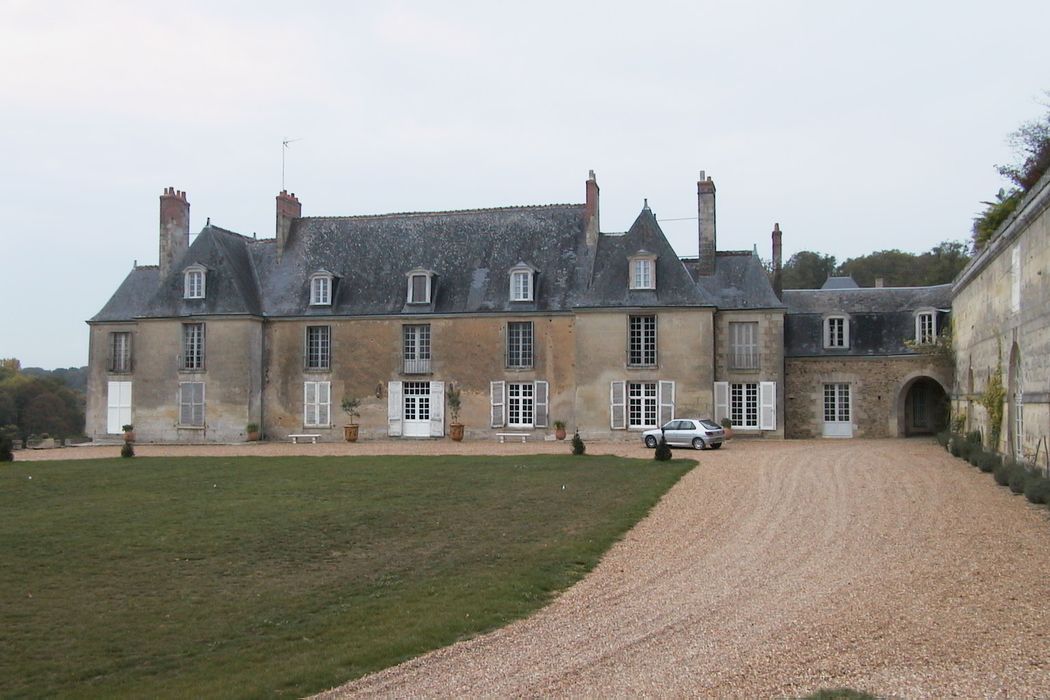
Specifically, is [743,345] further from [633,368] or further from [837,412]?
[837,412]

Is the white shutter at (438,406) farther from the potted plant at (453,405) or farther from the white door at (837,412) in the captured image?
the white door at (837,412)

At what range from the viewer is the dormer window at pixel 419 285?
2830 centimetres

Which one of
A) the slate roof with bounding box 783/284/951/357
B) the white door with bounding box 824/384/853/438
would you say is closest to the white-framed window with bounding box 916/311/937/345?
the slate roof with bounding box 783/284/951/357

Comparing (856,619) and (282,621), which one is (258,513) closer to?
(282,621)

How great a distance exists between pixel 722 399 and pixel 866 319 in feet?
17.9

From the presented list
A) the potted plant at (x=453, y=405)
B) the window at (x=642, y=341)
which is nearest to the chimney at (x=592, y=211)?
the window at (x=642, y=341)

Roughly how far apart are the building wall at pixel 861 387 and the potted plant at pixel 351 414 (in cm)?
1248

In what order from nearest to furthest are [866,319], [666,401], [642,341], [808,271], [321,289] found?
[666,401], [642,341], [866,319], [321,289], [808,271]

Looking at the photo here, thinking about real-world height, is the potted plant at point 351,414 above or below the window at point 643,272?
below

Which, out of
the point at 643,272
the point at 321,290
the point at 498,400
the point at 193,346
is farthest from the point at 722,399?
the point at 193,346

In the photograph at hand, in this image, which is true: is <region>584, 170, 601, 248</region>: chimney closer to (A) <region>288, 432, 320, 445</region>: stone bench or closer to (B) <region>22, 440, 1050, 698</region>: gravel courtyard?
(A) <region>288, 432, 320, 445</region>: stone bench

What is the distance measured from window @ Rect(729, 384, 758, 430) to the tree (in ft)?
98.1

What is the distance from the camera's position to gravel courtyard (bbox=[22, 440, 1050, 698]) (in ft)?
19.2

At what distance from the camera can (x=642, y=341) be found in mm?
26453
